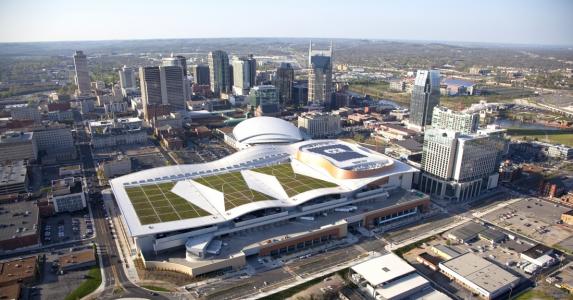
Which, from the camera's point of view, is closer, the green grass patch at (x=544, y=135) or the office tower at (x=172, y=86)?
the green grass patch at (x=544, y=135)

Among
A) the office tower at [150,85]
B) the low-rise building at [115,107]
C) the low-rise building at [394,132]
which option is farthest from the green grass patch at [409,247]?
the low-rise building at [115,107]

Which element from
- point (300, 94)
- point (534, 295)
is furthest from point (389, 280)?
point (300, 94)

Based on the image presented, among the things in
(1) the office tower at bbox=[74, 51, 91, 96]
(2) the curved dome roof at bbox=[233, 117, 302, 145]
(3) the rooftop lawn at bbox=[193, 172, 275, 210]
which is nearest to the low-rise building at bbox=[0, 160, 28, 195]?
(3) the rooftop lawn at bbox=[193, 172, 275, 210]

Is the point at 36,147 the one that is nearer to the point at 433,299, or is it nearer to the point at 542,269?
the point at 433,299

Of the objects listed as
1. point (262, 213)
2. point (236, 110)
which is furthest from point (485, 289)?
point (236, 110)

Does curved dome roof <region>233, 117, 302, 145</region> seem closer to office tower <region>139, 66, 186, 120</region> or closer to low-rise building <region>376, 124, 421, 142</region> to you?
low-rise building <region>376, 124, 421, 142</region>

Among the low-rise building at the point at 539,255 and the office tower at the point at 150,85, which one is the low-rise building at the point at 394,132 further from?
the office tower at the point at 150,85
